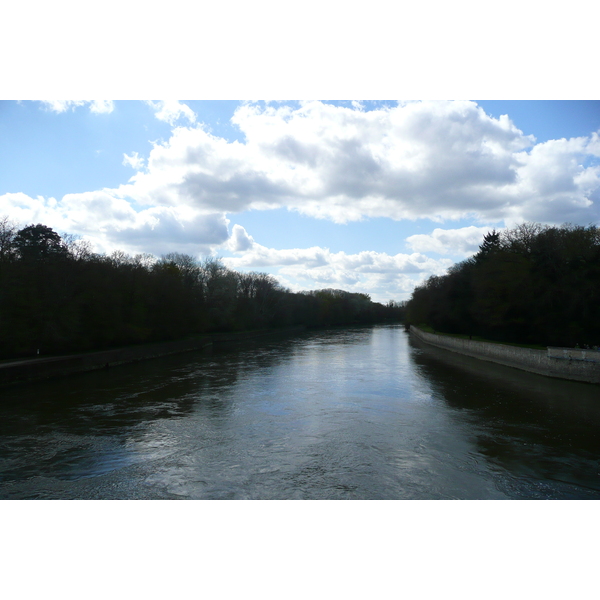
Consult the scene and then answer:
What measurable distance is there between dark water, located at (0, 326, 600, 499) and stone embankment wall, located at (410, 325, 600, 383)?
27.9 inches

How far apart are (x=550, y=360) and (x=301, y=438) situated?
55.5ft

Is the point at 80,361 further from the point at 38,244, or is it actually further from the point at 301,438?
the point at 301,438

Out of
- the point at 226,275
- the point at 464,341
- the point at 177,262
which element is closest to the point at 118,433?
the point at 464,341

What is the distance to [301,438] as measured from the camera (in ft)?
40.7

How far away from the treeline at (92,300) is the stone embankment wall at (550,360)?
90.4ft

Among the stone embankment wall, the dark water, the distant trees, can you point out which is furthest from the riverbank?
the stone embankment wall

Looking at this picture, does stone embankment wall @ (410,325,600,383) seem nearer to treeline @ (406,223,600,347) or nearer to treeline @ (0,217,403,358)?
treeline @ (406,223,600,347)

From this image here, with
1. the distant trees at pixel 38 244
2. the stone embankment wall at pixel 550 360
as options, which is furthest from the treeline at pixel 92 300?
the stone embankment wall at pixel 550 360

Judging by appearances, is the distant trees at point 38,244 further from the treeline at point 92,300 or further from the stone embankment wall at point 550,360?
the stone embankment wall at point 550,360

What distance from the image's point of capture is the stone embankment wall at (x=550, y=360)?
68.1ft

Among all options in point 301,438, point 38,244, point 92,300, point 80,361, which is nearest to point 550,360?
point 301,438

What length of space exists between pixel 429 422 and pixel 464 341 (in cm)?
2484

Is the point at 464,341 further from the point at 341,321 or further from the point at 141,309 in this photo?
the point at 341,321

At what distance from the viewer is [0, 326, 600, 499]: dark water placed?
8938 millimetres
